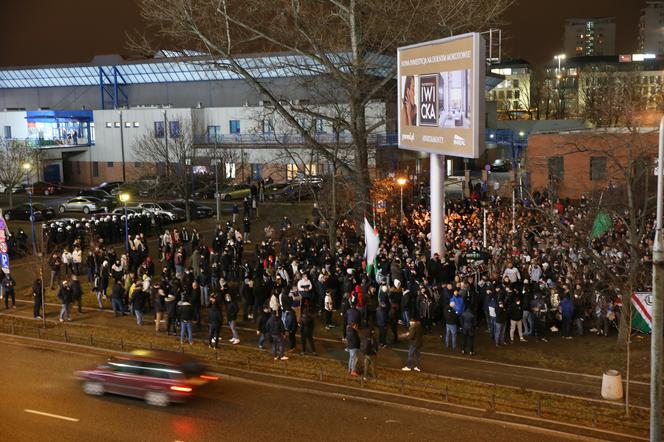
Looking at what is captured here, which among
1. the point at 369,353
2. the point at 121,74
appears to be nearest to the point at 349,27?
the point at 369,353

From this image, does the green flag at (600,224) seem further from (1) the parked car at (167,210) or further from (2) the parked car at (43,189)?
(2) the parked car at (43,189)

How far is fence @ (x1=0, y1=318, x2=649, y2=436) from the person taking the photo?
45.6 feet

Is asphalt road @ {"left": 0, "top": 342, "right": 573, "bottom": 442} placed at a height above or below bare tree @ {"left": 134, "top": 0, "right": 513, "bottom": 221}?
below

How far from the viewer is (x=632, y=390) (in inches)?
615

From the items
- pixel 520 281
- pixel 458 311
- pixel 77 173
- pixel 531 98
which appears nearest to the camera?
pixel 458 311

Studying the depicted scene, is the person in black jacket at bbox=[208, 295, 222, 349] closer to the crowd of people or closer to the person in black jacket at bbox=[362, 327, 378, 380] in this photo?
the crowd of people

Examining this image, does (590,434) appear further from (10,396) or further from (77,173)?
(77,173)

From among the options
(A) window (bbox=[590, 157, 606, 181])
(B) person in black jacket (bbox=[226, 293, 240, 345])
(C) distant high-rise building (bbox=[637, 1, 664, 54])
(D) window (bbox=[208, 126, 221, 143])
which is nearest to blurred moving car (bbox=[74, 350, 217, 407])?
(B) person in black jacket (bbox=[226, 293, 240, 345])

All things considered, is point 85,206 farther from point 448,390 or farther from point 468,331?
point 448,390

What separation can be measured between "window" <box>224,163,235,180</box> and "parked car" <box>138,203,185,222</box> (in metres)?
11.4

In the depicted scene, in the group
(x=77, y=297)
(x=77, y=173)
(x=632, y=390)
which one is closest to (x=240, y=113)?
(x=77, y=173)

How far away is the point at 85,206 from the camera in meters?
47.3

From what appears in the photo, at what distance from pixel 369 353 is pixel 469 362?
3.01 meters

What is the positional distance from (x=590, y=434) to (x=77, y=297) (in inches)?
649
